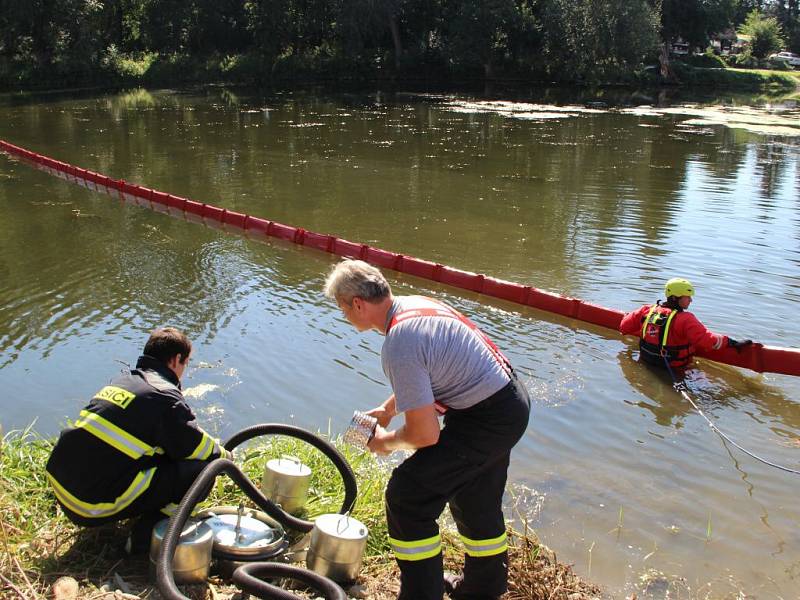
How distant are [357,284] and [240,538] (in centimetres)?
147

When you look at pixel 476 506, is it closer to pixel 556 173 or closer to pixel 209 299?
pixel 209 299

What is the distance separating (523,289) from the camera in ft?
31.3

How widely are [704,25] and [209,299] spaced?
6064 cm

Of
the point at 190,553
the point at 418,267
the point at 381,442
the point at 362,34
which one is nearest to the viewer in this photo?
the point at 381,442

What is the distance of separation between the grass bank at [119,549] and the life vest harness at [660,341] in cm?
325

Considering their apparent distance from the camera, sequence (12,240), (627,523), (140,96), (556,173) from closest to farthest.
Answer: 1. (627,523)
2. (12,240)
3. (556,173)
4. (140,96)

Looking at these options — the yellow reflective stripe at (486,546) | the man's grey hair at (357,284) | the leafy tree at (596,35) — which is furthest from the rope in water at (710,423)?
the leafy tree at (596,35)

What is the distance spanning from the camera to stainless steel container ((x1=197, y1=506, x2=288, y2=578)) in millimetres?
3600

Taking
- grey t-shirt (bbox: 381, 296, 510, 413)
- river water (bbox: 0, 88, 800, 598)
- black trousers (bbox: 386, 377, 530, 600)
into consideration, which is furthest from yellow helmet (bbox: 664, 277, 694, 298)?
grey t-shirt (bbox: 381, 296, 510, 413)

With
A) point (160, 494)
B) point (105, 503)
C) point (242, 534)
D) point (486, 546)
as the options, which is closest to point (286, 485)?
point (242, 534)

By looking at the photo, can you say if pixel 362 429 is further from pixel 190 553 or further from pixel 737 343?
pixel 737 343

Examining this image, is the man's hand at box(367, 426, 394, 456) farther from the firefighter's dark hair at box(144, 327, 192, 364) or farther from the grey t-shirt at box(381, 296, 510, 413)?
the firefighter's dark hair at box(144, 327, 192, 364)

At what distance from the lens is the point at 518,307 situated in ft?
31.1

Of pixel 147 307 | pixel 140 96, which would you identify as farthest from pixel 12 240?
pixel 140 96
